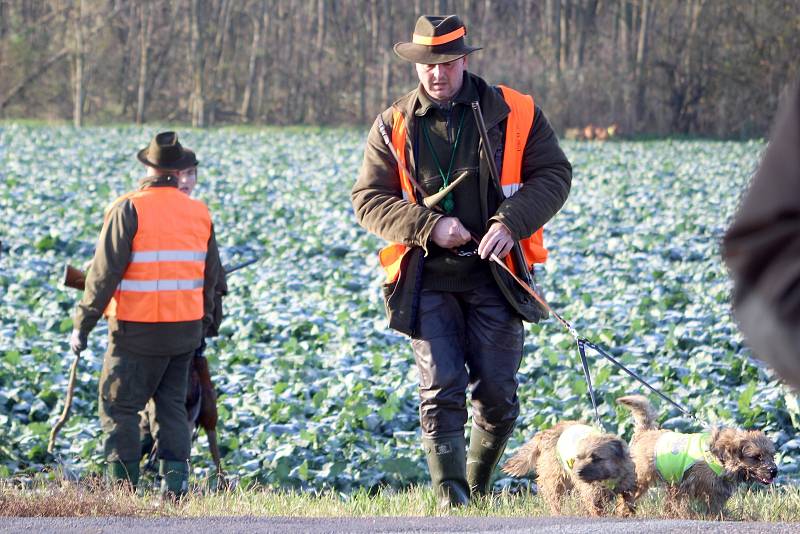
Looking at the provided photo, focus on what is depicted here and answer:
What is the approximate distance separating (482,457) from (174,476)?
1996 millimetres

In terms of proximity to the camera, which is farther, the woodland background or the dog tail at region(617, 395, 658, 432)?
the woodland background

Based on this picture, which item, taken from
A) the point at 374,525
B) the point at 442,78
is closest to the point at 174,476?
the point at 374,525

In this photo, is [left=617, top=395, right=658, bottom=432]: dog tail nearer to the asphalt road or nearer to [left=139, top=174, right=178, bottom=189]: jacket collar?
the asphalt road

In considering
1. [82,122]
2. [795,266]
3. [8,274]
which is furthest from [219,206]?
[82,122]

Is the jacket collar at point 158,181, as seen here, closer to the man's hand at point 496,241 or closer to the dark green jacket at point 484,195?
the dark green jacket at point 484,195

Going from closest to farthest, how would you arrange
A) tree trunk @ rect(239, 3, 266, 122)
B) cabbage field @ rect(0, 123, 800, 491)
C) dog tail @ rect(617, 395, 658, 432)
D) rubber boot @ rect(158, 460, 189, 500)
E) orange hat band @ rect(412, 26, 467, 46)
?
orange hat band @ rect(412, 26, 467, 46)
dog tail @ rect(617, 395, 658, 432)
rubber boot @ rect(158, 460, 189, 500)
cabbage field @ rect(0, 123, 800, 491)
tree trunk @ rect(239, 3, 266, 122)

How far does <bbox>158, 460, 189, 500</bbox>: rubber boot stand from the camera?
7.52m

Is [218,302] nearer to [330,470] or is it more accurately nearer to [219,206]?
[330,470]

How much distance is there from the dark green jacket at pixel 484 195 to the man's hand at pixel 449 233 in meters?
0.03

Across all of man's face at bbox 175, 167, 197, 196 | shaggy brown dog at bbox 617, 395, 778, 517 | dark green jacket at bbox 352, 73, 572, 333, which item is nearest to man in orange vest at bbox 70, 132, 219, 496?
man's face at bbox 175, 167, 197, 196

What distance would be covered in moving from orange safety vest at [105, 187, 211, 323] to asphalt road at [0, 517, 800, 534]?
1.91 m

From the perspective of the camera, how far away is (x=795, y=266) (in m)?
1.80

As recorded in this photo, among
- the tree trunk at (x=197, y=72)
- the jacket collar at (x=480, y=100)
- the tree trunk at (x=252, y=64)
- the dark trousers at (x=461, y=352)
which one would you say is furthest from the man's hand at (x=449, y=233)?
the tree trunk at (x=252, y=64)

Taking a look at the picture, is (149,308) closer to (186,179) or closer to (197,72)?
(186,179)
